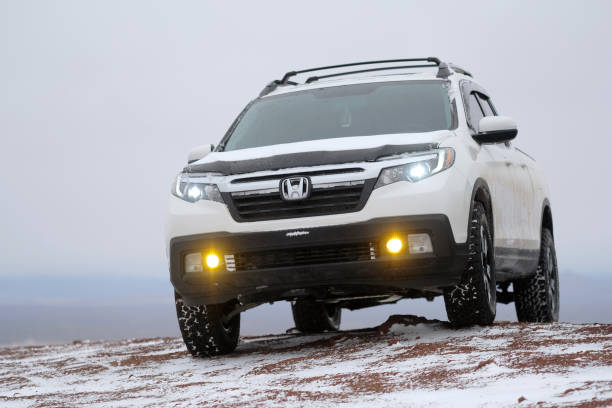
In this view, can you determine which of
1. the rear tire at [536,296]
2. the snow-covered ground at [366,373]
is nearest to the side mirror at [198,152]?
the snow-covered ground at [366,373]

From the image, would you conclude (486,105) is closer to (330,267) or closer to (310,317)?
(310,317)

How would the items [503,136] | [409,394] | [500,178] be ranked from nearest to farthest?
[409,394] → [503,136] → [500,178]

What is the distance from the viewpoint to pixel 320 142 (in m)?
7.63

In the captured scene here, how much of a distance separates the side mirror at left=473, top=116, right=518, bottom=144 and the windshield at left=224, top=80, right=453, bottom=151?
0.26 m

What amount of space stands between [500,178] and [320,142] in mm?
1876

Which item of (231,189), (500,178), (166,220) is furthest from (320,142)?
(500,178)

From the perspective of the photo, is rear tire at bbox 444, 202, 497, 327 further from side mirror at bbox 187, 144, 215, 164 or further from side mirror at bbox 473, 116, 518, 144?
side mirror at bbox 187, 144, 215, 164

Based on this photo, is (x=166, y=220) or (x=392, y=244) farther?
(x=166, y=220)

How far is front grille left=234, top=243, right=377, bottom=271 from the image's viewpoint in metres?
7.16

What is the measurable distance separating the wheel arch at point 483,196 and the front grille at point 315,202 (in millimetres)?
869

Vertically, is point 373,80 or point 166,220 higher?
point 373,80

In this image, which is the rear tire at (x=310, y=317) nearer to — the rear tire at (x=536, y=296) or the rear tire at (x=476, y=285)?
the rear tire at (x=536, y=296)

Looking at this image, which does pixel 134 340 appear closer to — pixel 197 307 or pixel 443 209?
pixel 197 307

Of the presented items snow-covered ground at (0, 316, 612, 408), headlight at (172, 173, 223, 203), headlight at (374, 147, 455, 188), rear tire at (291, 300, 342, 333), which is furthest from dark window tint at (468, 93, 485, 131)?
rear tire at (291, 300, 342, 333)
